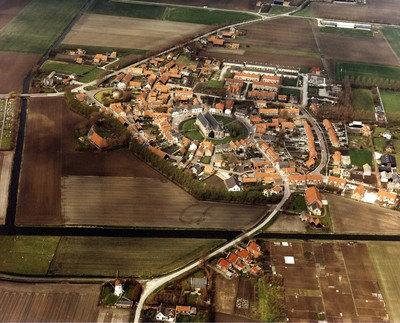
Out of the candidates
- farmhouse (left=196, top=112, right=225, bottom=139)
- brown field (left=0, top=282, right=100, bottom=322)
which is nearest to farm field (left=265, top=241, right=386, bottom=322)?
brown field (left=0, top=282, right=100, bottom=322)

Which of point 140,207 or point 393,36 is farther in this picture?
point 393,36

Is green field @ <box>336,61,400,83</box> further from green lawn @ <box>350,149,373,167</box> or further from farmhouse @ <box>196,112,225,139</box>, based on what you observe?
farmhouse @ <box>196,112,225,139</box>

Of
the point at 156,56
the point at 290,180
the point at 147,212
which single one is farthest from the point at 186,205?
the point at 156,56

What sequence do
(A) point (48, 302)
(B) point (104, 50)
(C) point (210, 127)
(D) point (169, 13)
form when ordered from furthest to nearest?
(D) point (169, 13)
(B) point (104, 50)
(C) point (210, 127)
(A) point (48, 302)

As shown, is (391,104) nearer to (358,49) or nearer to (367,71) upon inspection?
(367,71)

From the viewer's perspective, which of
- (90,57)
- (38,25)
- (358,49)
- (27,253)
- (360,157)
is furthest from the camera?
(38,25)

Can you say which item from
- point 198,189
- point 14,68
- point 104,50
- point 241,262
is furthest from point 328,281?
point 14,68

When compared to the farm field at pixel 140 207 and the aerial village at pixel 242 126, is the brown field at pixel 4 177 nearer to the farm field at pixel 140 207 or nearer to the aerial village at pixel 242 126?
the farm field at pixel 140 207
